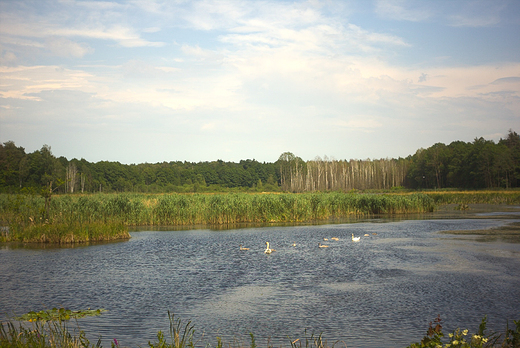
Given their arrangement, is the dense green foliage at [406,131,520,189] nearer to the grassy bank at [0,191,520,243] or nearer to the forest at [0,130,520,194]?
the forest at [0,130,520,194]

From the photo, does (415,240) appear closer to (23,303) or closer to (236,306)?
(236,306)

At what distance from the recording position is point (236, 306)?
375 inches

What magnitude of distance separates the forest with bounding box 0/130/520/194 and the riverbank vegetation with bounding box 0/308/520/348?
52.9 m

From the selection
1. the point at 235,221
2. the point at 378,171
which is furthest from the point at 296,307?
the point at 378,171

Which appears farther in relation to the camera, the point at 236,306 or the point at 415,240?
the point at 415,240

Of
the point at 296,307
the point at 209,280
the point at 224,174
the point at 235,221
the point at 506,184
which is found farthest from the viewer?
the point at 224,174

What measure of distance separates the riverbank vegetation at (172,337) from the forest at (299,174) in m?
52.9

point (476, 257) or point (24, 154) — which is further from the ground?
point (24, 154)

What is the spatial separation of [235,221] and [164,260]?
14.9m

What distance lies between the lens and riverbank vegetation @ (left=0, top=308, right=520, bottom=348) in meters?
5.12

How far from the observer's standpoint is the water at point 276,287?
8.12 metres

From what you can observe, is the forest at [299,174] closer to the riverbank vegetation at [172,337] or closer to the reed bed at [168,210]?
the reed bed at [168,210]

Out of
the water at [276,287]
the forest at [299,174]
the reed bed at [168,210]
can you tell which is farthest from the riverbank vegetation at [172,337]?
the forest at [299,174]

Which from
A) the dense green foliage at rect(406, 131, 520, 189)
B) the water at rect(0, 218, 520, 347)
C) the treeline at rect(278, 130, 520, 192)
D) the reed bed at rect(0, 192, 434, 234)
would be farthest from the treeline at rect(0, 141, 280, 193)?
the dense green foliage at rect(406, 131, 520, 189)
